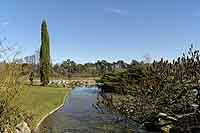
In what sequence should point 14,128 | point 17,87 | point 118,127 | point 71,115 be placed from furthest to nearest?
1. point 71,115
2. point 118,127
3. point 17,87
4. point 14,128

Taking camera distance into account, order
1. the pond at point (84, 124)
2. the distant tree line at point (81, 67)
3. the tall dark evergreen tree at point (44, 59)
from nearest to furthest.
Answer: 1. the pond at point (84, 124)
2. the tall dark evergreen tree at point (44, 59)
3. the distant tree line at point (81, 67)

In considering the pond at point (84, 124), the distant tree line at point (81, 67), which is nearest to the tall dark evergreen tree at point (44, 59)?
the pond at point (84, 124)

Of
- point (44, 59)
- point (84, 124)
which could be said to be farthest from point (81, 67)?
point (84, 124)

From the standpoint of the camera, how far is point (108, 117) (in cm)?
1595

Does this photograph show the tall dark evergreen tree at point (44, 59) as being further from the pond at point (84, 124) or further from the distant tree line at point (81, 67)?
the distant tree line at point (81, 67)

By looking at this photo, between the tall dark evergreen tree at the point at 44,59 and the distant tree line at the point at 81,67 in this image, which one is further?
the distant tree line at the point at 81,67

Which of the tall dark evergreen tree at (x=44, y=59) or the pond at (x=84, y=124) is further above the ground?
the tall dark evergreen tree at (x=44, y=59)

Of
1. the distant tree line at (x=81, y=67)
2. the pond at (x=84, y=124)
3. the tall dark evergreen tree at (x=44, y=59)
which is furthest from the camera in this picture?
the distant tree line at (x=81, y=67)

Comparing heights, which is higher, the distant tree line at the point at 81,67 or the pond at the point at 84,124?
the distant tree line at the point at 81,67

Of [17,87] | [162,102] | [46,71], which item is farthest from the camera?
[46,71]

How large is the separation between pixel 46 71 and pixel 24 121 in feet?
97.6

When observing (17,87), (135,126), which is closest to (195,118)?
(135,126)

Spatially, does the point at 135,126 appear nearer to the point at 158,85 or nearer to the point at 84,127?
the point at 84,127

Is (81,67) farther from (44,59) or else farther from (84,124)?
(84,124)
